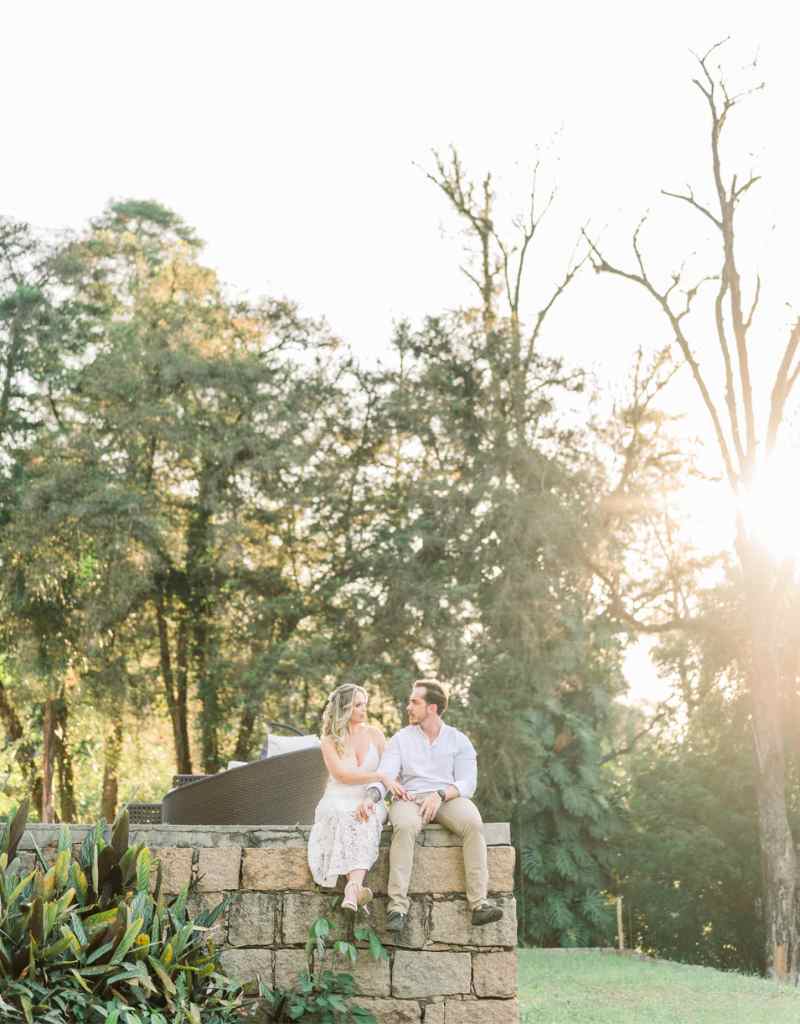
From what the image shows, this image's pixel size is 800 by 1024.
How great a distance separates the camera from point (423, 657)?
14961mm

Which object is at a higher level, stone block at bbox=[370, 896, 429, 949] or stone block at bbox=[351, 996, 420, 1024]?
stone block at bbox=[370, 896, 429, 949]

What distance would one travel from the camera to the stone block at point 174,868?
5688 millimetres

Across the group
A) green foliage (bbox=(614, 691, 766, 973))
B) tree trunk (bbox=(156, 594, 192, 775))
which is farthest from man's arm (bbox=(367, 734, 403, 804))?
green foliage (bbox=(614, 691, 766, 973))

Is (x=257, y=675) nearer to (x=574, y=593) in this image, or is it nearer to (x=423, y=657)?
(x=423, y=657)

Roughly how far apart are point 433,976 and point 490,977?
27 centimetres

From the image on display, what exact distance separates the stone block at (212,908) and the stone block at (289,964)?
27 centimetres

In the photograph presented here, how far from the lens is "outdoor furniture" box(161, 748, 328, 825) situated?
253 inches

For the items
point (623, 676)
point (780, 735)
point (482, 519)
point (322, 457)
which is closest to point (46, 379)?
point (322, 457)

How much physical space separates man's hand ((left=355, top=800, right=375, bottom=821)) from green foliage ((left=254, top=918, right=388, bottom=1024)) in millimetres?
512

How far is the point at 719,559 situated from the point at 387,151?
7.81 meters

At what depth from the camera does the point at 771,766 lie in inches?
632

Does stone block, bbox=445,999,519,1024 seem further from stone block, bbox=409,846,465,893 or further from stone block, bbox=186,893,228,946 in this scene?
stone block, bbox=186,893,228,946

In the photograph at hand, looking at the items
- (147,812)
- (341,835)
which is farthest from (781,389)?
(341,835)

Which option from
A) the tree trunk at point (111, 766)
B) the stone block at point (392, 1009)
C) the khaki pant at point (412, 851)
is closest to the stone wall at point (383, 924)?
the stone block at point (392, 1009)
